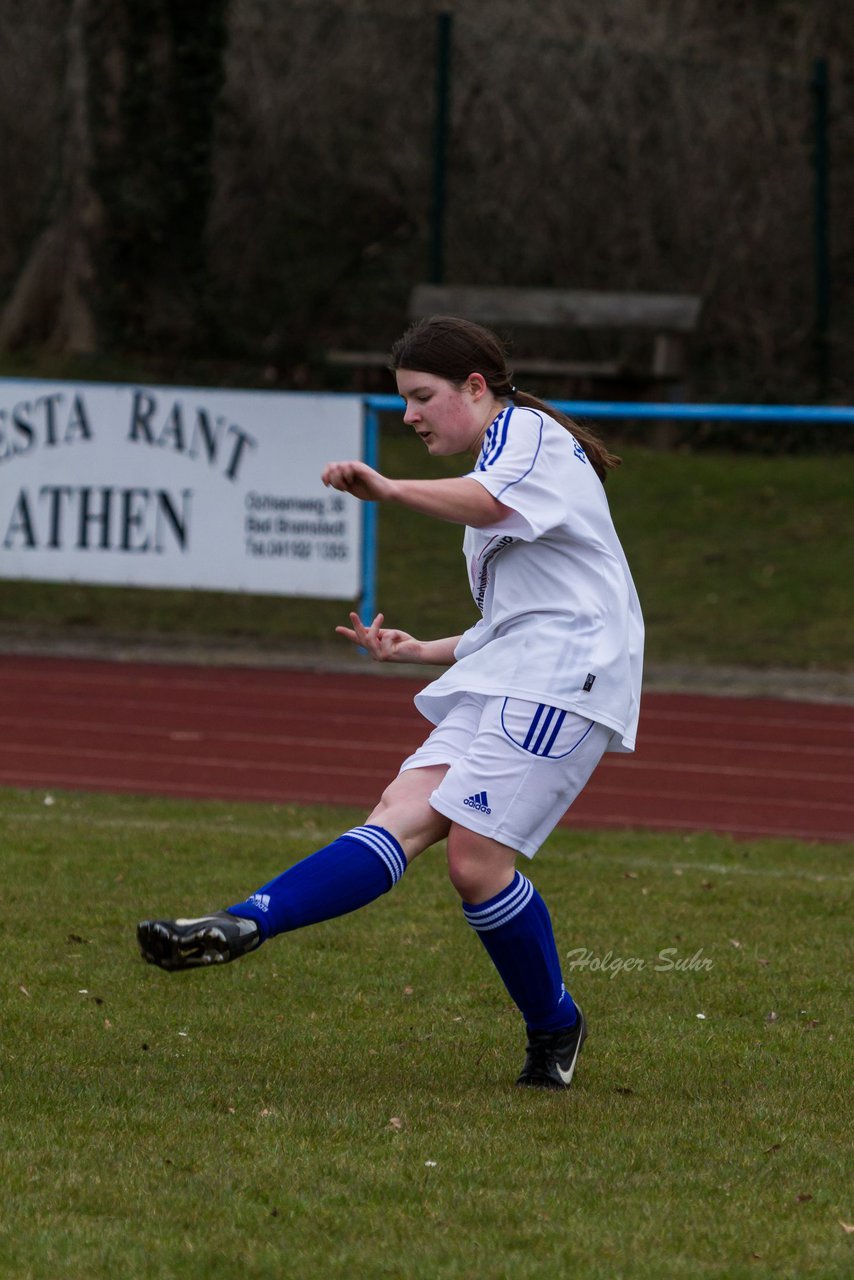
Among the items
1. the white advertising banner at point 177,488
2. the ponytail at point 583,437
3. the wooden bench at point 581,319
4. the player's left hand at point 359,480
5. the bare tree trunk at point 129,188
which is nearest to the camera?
the player's left hand at point 359,480

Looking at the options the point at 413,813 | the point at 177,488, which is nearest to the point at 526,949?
the point at 413,813

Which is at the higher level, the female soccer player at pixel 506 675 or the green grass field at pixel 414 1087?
the female soccer player at pixel 506 675

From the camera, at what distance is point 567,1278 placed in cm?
322

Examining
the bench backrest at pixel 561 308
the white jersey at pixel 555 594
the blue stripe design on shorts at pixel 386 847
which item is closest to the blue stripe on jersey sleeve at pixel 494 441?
the white jersey at pixel 555 594

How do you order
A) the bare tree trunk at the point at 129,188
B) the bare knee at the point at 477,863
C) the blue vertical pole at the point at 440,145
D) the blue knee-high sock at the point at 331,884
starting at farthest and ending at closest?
the bare tree trunk at the point at 129,188
the blue vertical pole at the point at 440,145
the bare knee at the point at 477,863
the blue knee-high sock at the point at 331,884

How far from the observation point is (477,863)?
428 centimetres

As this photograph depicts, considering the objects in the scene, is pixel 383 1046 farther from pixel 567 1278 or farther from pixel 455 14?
pixel 455 14

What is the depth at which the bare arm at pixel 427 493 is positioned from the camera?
3879 millimetres

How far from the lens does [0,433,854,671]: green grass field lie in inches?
603

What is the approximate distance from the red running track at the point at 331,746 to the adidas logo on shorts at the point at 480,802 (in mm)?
4431

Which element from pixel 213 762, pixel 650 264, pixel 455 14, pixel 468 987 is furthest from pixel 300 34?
pixel 468 987

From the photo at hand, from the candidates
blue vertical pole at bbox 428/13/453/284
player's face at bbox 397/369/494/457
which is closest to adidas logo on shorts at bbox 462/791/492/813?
player's face at bbox 397/369/494/457

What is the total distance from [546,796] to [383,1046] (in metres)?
1.00

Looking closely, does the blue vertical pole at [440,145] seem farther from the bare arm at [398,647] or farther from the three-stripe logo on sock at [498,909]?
the three-stripe logo on sock at [498,909]
